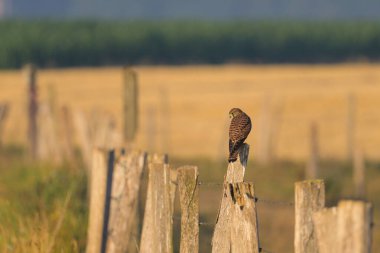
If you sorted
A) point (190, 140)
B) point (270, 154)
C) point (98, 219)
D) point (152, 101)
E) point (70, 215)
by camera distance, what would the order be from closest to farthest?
point (98, 219) → point (70, 215) → point (270, 154) → point (190, 140) → point (152, 101)

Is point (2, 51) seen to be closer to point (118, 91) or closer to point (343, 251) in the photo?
point (118, 91)

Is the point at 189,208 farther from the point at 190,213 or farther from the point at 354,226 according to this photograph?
the point at 354,226

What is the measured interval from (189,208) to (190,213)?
0.08 ft

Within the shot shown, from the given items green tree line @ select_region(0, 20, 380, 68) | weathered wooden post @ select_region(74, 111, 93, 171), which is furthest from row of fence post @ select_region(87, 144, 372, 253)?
green tree line @ select_region(0, 20, 380, 68)

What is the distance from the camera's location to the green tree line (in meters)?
75.8

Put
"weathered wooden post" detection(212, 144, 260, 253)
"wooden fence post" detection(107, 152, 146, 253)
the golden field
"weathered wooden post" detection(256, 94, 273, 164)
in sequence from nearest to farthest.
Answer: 1. "weathered wooden post" detection(212, 144, 260, 253)
2. "wooden fence post" detection(107, 152, 146, 253)
3. "weathered wooden post" detection(256, 94, 273, 164)
4. the golden field

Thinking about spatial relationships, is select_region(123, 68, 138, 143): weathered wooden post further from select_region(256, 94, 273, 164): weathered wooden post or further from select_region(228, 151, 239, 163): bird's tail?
select_region(256, 94, 273, 164): weathered wooden post

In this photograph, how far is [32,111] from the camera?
685 inches

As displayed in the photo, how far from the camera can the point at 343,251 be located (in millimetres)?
4566

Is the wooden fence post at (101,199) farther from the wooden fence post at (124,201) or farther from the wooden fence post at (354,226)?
the wooden fence post at (354,226)

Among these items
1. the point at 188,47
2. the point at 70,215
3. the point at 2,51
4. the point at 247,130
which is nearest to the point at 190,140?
the point at 70,215

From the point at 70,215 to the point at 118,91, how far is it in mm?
39964

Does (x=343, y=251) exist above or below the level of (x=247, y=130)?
below

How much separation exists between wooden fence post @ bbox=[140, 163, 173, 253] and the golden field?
9865 mm
